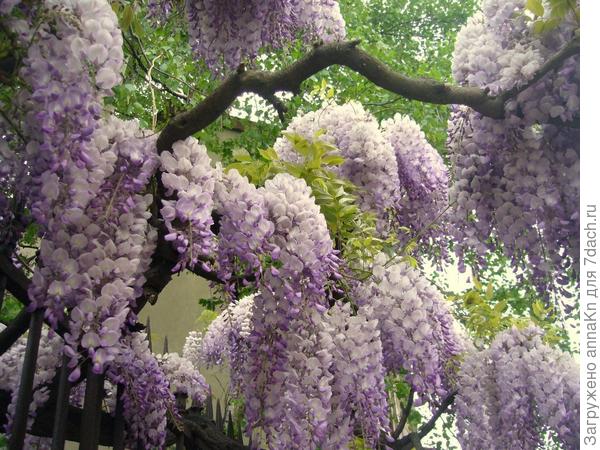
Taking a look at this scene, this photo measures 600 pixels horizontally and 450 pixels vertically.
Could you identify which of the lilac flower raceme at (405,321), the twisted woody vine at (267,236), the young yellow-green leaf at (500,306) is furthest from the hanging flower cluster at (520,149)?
the young yellow-green leaf at (500,306)

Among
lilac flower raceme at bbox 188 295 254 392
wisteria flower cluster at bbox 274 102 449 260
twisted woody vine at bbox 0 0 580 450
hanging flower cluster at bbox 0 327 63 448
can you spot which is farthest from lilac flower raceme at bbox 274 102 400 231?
hanging flower cluster at bbox 0 327 63 448

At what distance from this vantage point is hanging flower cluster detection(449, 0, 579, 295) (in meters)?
1.59

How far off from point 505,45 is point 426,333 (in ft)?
2.85

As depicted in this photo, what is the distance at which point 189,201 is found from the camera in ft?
4.73

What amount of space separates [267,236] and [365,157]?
1.22 m

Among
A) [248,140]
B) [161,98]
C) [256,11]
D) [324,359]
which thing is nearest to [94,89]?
[324,359]

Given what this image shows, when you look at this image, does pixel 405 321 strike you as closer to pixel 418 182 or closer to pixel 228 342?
pixel 418 182

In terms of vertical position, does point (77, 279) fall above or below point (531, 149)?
below

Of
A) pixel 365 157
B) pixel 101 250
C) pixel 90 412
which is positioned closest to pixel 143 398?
pixel 90 412

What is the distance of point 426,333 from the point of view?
6.24ft

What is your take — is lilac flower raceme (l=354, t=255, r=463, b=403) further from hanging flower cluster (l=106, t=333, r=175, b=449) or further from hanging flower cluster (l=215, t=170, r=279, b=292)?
hanging flower cluster (l=106, t=333, r=175, b=449)

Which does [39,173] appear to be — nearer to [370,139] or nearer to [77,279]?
[77,279]

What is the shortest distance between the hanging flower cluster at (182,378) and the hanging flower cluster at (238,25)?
1.14 m

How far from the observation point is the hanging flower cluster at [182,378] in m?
2.39
